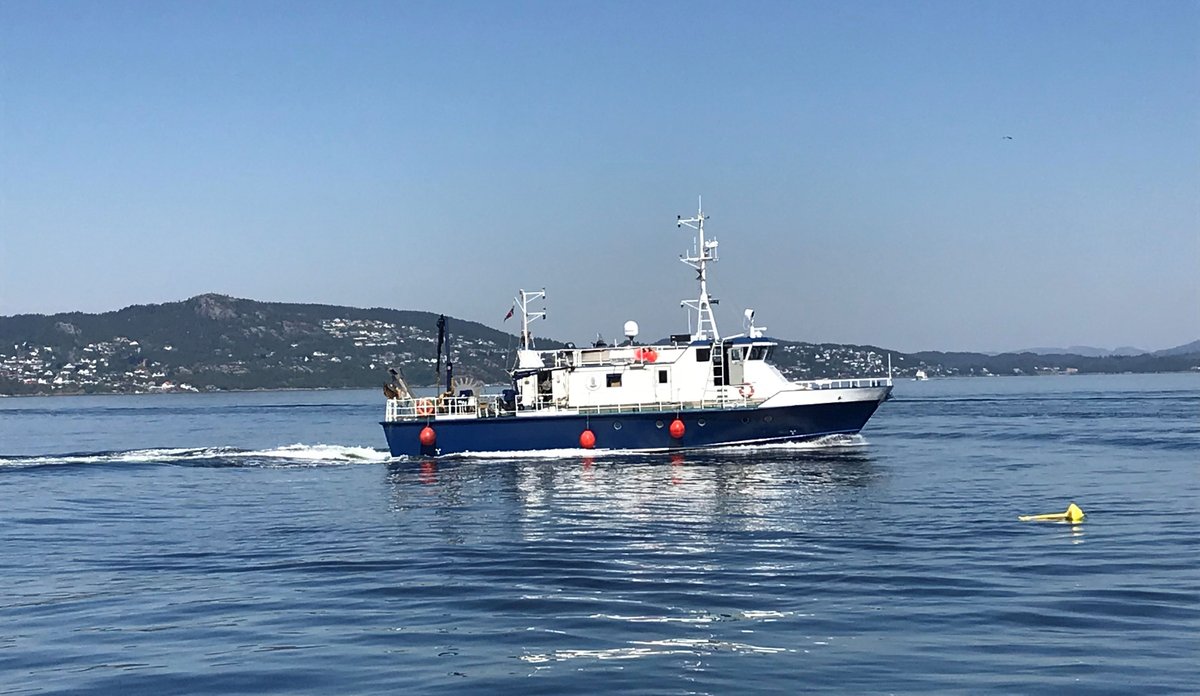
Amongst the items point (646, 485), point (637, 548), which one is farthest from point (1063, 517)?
point (646, 485)

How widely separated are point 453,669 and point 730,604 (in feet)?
16.3

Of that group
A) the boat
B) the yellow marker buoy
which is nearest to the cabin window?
the boat

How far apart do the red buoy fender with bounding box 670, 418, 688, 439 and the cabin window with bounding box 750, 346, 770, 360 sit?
3.94 metres

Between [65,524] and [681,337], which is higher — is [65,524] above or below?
below

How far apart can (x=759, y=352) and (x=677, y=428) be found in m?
4.51

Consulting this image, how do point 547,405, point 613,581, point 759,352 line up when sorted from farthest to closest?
point 547,405 < point 759,352 < point 613,581

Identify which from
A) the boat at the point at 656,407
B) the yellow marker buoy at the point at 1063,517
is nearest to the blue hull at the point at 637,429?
the boat at the point at 656,407

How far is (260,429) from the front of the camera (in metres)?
82.0

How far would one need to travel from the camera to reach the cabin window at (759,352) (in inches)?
1742

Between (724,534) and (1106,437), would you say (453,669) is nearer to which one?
(724,534)

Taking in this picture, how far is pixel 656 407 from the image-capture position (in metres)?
43.8

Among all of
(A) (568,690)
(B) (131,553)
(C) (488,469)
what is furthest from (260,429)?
(A) (568,690)

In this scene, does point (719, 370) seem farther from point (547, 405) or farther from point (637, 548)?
point (637, 548)

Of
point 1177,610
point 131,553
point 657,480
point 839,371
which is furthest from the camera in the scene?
point 839,371
